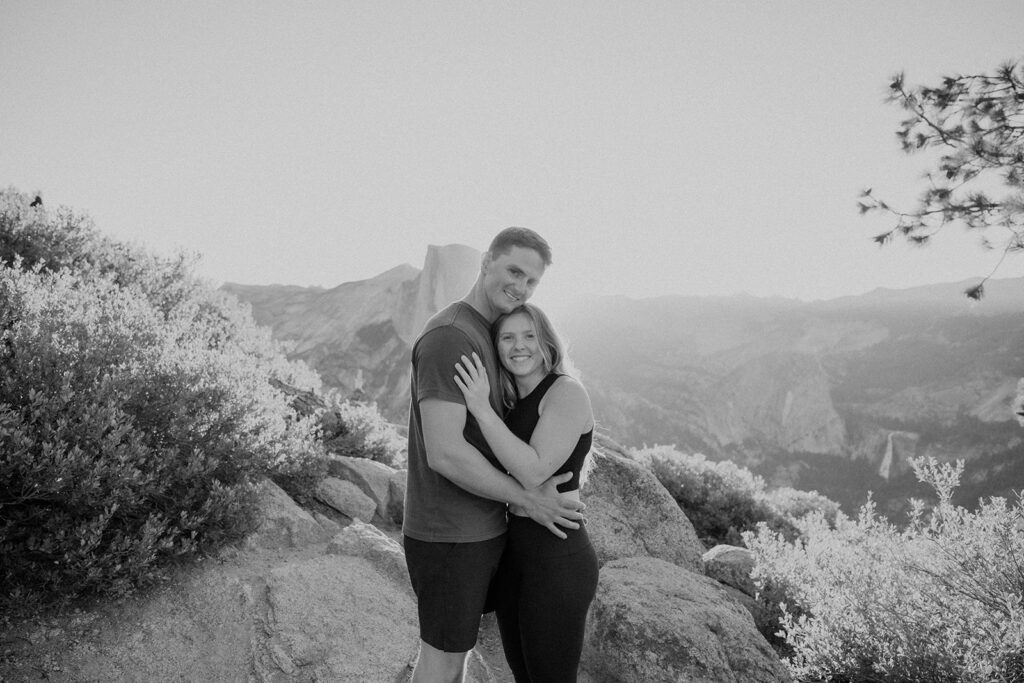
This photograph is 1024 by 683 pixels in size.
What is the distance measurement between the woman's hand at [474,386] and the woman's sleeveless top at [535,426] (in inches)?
11.3

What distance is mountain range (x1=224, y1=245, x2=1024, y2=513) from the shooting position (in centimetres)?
4772

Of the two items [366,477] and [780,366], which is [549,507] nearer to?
[366,477]

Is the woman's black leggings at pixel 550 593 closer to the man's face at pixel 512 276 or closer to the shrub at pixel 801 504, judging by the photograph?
the man's face at pixel 512 276

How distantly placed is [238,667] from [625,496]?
14.7 ft

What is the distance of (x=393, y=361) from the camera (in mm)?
42281

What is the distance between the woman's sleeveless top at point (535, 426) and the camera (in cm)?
262

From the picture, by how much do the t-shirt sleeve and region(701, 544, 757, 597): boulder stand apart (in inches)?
222

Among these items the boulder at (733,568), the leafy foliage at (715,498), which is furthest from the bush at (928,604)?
the leafy foliage at (715,498)

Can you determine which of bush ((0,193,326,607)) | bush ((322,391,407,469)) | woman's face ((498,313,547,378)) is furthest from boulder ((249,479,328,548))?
woman's face ((498,313,547,378))

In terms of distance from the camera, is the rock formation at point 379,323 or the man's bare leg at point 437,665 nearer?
the man's bare leg at point 437,665

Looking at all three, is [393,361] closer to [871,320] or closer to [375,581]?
[375,581]

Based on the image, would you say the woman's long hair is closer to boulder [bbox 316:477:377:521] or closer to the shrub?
boulder [bbox 316:477:377:521]

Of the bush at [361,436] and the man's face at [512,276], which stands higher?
the man's face at [512,276]

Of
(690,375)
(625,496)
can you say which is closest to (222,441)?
(625,496)
